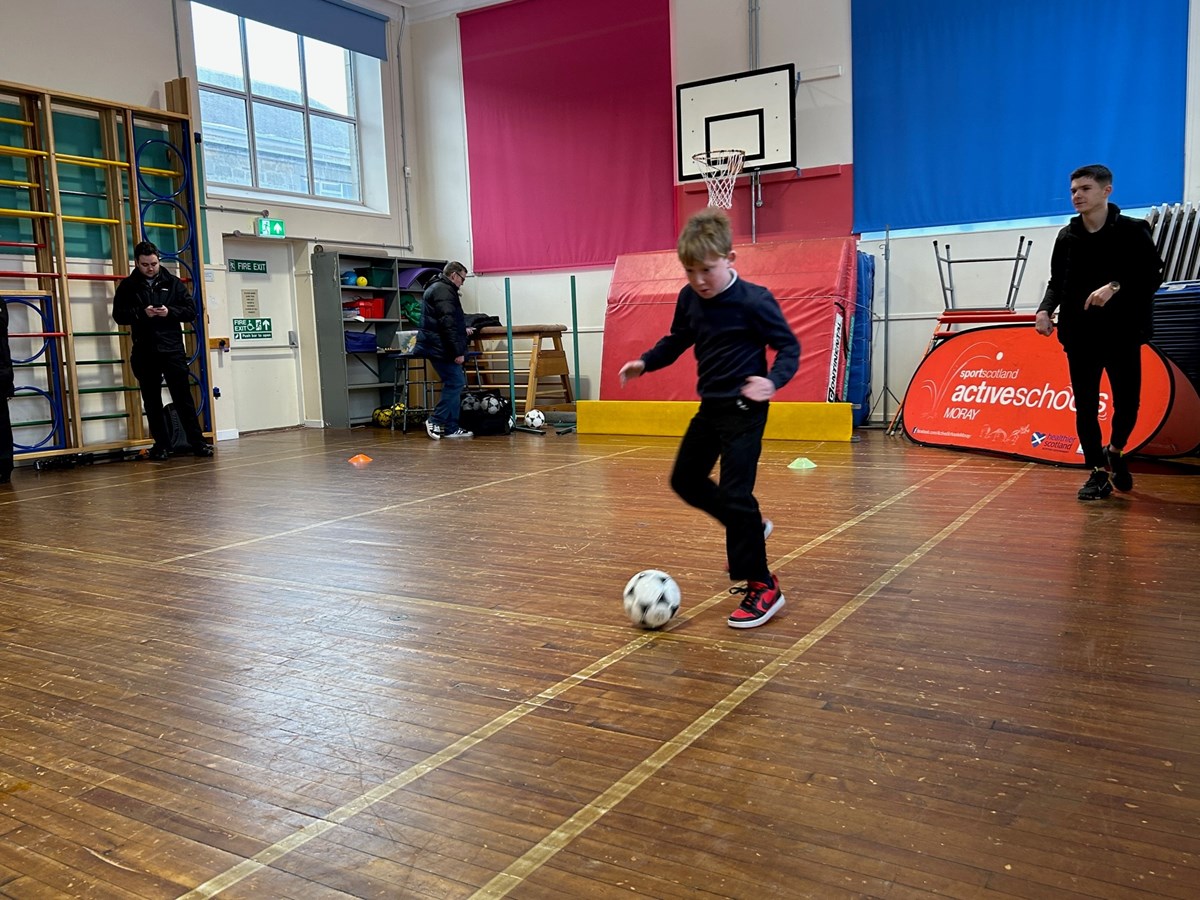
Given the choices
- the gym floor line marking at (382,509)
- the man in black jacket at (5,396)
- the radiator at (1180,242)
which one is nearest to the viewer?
the gym floor line marking at (382,509)

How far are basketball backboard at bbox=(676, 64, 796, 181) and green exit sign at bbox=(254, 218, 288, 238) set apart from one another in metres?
5.09

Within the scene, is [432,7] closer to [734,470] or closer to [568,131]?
[568,131]

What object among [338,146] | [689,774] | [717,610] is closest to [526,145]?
[338,146]

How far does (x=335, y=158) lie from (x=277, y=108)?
1098 millimetres

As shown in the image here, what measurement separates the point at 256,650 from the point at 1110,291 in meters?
4.51

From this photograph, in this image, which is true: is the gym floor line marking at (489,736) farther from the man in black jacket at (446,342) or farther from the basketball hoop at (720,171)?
the basketball hoop at (720,171)

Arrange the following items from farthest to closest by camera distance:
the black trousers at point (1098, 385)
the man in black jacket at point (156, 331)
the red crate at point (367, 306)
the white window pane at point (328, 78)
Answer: the white window pane at point (328, 78)
the red crate at point (367, 306)
the man in black jacket at point (156, 331)
the black trousers at point (1098, 385)

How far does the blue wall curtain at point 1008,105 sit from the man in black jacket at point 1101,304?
4.59 m

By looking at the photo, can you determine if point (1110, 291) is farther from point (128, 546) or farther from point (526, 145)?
point (526, 145)

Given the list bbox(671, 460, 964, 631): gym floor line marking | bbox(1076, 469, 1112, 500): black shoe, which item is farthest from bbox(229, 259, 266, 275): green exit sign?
bbox(1076, 469, 1112, 500): black shoe

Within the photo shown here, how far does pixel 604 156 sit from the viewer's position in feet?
40.1

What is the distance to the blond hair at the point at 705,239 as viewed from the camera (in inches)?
130

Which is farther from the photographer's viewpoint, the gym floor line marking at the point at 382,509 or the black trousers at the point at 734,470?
the gym floor line marking at the point at 382,509

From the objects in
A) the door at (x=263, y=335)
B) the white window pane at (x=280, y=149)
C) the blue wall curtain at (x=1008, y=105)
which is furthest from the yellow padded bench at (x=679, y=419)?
the white window pane at (x=280, y=149)
